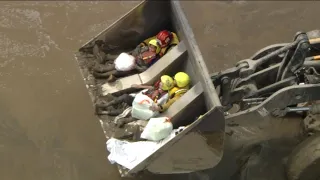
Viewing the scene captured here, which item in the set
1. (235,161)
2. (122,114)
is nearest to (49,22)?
(122,114)

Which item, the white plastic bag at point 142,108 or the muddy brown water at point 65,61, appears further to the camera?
the muddy brown water at point 65,61

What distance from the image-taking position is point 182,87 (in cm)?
227

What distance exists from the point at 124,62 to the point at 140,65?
0.26 ft

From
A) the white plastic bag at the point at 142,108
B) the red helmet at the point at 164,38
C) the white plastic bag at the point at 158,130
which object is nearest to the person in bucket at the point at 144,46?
the red helmet at the point at 164,38

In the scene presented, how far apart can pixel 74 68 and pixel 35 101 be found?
326mm

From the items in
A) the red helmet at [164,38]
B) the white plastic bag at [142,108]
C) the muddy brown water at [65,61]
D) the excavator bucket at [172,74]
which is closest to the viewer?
the excavator bucket at [172,74]

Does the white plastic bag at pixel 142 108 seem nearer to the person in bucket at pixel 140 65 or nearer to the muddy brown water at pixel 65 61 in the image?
the person in bucket at pixel 140 65

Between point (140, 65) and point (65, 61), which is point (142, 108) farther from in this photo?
point (65, 61)

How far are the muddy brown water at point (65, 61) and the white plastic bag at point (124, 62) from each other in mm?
510

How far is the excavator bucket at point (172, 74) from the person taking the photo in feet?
6.57

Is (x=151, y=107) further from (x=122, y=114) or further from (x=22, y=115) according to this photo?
(x=22, y=115)

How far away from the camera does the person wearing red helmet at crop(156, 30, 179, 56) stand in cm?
241

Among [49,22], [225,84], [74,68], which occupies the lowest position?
[225,84]

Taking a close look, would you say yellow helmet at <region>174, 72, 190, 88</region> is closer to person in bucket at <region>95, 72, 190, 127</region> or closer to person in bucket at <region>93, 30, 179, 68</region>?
person in bucket at <region>95, 72, 190, 127</region>
